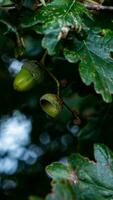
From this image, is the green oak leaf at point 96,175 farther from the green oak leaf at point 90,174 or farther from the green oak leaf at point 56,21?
the green oak leaf at point 56,21

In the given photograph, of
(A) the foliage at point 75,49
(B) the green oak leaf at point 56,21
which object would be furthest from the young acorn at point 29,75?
(B) the green oak leaf at point 56,21

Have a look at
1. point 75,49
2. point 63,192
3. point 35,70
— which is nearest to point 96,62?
point 75,49

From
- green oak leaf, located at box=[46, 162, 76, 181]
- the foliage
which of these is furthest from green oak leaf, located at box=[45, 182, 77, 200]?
green oak leaf, located at box=[46, 162, 76, 181]

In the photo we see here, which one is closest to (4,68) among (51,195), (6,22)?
(6,22)

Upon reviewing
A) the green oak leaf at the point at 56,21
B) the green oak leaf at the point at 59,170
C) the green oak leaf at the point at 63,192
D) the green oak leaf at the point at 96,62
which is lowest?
the green oak leaf at the point at 59,170

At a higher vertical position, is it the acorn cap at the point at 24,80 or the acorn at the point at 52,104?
the acorn cap at the point at 24,80
